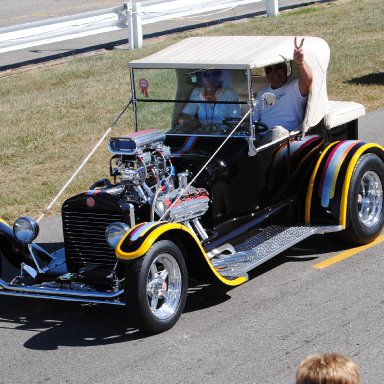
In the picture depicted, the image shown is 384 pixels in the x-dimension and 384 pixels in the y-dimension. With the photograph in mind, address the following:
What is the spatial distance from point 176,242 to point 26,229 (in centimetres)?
125

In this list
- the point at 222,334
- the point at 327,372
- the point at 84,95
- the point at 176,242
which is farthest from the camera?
the point at 84,95

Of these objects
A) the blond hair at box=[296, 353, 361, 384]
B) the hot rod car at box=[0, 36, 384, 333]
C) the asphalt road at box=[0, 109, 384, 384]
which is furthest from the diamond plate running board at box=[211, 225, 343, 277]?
the blond hair at box=[296, 353, 361, 384]

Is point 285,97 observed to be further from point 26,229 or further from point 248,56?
point 26,229

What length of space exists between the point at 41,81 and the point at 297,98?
28.4ft

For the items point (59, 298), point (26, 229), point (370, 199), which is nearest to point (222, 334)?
point (59, 298)

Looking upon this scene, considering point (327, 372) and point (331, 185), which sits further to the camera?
point (331, 185)

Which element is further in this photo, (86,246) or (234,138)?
(234,138)

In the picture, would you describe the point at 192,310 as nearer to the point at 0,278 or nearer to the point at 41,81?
the point at 0,278

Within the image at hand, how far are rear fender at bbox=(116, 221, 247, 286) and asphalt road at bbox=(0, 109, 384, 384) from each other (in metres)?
0.31

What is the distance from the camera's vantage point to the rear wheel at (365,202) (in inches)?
317

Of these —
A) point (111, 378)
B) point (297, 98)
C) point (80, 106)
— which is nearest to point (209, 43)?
point (297, 98)

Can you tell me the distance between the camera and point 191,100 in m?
8.16

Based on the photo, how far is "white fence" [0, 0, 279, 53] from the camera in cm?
1776

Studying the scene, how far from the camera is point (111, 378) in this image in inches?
235
